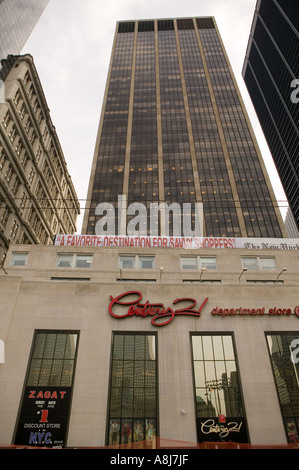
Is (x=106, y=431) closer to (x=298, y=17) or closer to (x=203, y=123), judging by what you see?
(x=203, y=123)

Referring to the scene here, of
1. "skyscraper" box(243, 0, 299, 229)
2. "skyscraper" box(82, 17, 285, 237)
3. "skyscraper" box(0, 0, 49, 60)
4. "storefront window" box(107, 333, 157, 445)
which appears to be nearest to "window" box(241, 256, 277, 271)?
"storefront window" box(107, 333, 157, 445)

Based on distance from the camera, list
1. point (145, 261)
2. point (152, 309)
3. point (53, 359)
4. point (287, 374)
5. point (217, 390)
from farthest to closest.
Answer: point (145, 261) → point (152, 309) → point (53, 359) → point (287, 374) → point (217, 390)

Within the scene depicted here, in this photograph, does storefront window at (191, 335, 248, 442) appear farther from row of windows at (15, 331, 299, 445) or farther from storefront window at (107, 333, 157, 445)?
storefront window at (107, 333, 157, 445)

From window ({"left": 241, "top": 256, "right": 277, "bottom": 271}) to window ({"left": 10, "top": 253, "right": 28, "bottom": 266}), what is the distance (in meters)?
27.2

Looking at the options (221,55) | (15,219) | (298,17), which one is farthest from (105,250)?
(221,55)

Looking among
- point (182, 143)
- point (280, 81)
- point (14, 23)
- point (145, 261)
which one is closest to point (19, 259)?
point (145, 261)

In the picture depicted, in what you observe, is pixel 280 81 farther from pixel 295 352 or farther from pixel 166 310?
pixel 166 310

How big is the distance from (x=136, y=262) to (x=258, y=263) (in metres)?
15.2

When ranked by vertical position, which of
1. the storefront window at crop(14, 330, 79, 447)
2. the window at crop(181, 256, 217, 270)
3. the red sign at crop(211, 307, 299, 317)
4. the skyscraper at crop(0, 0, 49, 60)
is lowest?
the storefront window at crop(14, 330, 79, 447)

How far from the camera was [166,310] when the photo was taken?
27.6m

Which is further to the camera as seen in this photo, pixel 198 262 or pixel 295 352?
pixel 198 262

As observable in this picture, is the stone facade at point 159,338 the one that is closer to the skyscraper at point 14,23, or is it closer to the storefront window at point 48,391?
the storefront window at point 48,391

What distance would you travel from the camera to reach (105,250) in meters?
39.5

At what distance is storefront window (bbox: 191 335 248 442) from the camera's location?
2272cm
